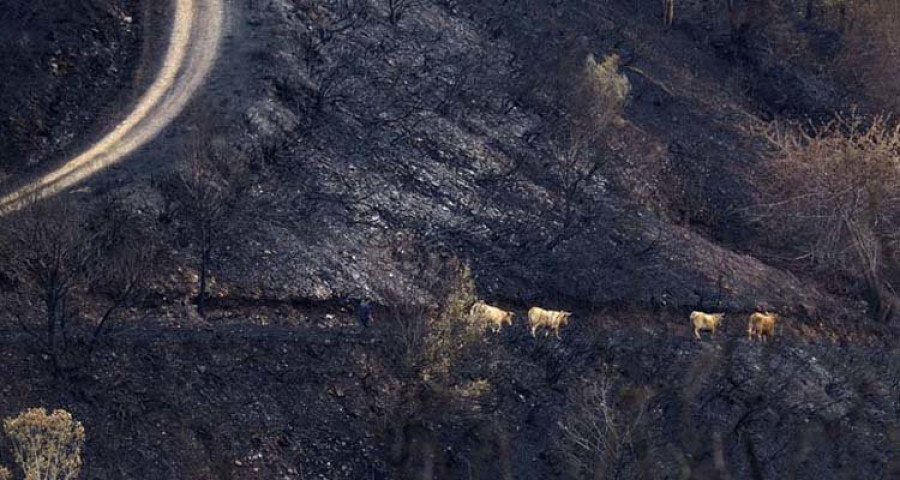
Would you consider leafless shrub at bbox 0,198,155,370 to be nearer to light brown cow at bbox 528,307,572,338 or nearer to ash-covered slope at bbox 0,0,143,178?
ash-covered slope at bbox 0,0,143,178

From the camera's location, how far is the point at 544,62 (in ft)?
162

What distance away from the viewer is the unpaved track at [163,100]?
3322 cm

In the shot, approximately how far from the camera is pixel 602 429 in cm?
2792

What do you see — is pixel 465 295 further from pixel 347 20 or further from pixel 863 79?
pixel 863 79

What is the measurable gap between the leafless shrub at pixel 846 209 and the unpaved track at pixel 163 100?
927 inches

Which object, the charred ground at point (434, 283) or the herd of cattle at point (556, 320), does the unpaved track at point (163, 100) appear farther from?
the herd of cattle at point (556, 320)

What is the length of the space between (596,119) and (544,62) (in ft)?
19.7

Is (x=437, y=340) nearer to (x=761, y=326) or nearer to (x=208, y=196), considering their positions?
(x=208, y=196)

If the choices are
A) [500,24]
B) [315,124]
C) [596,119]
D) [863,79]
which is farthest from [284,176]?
[863,79]

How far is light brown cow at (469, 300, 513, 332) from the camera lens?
31.9m

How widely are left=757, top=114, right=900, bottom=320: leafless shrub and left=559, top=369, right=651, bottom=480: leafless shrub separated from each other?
1102 centimetres

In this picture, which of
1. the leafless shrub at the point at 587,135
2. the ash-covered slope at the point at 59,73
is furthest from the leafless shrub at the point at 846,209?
the ash-covered slope at the point at 59,73

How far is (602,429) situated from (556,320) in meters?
6.50

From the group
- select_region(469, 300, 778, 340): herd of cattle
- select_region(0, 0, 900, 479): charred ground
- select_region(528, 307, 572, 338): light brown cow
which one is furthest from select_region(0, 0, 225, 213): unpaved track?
select_region(528, 307, 572, 338): light brown cow
